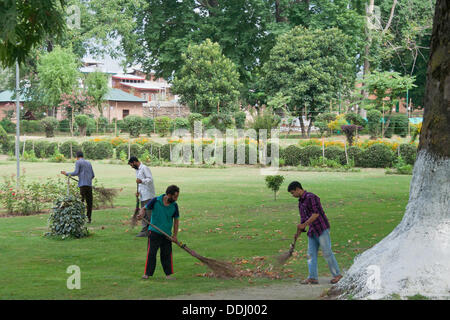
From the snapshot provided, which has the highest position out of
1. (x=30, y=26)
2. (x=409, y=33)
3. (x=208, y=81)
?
(x=409, y=33)

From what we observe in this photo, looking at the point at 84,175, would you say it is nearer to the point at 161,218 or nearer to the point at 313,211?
the point at 161,218

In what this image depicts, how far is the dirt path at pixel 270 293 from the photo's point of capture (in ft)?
26.1

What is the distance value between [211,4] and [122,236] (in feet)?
149

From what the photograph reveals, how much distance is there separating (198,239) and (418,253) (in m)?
6.53

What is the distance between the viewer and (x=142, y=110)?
6950 centimetres

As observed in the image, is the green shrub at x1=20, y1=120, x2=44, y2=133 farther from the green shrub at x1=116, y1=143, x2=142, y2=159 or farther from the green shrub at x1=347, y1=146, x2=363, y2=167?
the green shrub at x1=347, y1=146, x2=363, y2=167

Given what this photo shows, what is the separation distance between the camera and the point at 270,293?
27.3 ft

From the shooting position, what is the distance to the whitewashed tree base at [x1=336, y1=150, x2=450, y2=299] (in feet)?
23.5

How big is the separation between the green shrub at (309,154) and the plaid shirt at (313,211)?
2345 centimetres

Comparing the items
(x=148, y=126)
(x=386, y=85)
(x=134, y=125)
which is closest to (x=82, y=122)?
(x=134, y=125)

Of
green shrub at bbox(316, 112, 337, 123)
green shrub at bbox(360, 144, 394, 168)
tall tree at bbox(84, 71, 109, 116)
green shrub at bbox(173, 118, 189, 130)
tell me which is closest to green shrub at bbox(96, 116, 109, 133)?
tall tree at bbox(84, 71, 109, 116)

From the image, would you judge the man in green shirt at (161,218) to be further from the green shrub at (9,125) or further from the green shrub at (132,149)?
the green shrub at (9,125)
